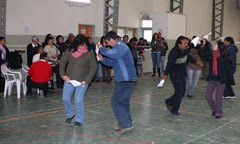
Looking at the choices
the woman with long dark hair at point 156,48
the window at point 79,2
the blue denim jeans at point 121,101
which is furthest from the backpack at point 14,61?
the woman with long dark hair at point 156,48

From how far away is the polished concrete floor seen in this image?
4789mm

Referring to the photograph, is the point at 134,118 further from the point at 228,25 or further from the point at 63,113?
the point at 228,25

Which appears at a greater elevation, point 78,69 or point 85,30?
point 85,30

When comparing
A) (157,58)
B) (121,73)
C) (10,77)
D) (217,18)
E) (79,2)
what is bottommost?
(10,77)

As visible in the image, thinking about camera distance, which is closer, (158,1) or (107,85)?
(107,85)

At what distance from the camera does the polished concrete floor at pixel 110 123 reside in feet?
15.7

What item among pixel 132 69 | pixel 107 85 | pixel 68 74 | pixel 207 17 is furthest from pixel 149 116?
pixel 207 17

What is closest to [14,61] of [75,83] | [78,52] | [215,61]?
[78,52]

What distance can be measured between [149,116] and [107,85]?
4341mm

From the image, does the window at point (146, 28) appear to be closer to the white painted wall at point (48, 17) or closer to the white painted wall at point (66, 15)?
the white painted wall at point (66, 15)

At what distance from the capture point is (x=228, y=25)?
2364 cm

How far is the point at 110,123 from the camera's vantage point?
18.7 ft

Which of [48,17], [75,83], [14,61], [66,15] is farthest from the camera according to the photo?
[66,15]

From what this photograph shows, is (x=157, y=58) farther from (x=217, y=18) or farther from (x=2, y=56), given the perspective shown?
(x=217, y=18)
